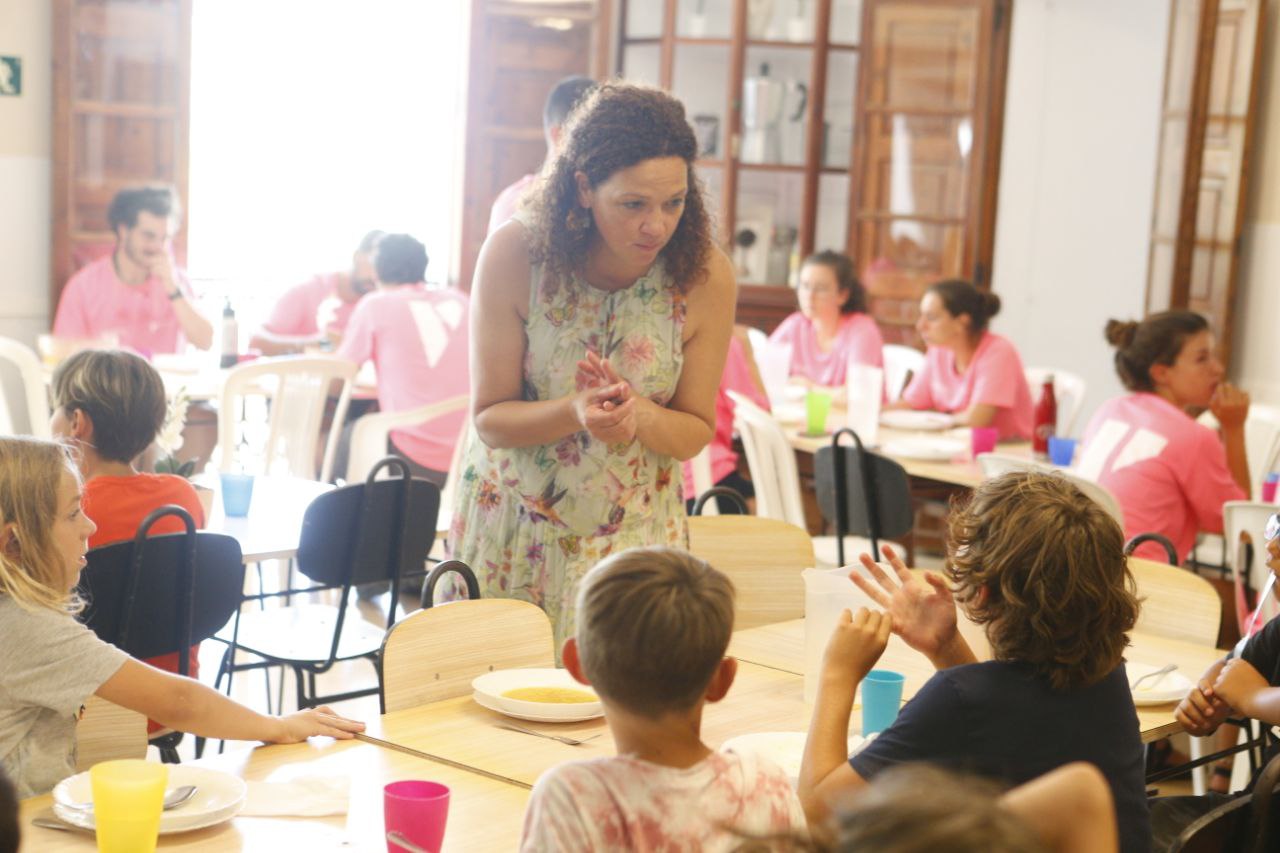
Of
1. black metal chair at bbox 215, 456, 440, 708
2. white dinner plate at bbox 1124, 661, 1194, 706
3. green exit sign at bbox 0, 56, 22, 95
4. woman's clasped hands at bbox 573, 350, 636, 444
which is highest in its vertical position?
green exit sign at bbox 0, 56, 22, 95

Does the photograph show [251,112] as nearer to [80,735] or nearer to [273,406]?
[273,406]

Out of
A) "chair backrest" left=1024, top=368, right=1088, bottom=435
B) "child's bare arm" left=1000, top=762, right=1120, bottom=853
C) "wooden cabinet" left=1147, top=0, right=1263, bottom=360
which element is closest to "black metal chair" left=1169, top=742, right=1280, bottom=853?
"child's bare arm" left=1000, top=762, right=1120, bottom=853

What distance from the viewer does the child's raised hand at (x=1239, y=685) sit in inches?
90.3

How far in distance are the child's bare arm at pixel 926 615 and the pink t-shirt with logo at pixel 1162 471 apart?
2077mm

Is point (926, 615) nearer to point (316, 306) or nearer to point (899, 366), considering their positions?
point (899, 366)

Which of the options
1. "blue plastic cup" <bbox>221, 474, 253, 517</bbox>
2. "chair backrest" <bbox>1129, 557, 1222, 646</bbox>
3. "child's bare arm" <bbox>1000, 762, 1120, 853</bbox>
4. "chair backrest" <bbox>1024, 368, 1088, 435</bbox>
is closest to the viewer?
"child's bare arm" <bbox>1000, 762, 1120, 853</bbox>

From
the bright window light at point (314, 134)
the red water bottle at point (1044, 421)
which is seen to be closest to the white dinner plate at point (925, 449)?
the red water bottle at point (1044, 421)

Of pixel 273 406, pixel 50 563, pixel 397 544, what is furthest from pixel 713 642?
pixel 273 406

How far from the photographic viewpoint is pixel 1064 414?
6.61 metres

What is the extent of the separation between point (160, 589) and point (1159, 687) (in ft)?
5.49

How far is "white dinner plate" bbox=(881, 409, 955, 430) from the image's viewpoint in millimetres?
5211

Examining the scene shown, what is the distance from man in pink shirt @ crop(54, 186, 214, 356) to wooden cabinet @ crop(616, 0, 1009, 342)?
8.86 feet

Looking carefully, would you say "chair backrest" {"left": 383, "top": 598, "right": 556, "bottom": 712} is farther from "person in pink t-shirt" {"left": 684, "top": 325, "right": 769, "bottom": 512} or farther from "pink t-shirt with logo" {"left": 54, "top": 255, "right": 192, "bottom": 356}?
→ "pink t-shirt with logo" {"left": 54, "top": 255, "right": 192, "bottom": 356}

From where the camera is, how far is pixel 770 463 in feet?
15.3
